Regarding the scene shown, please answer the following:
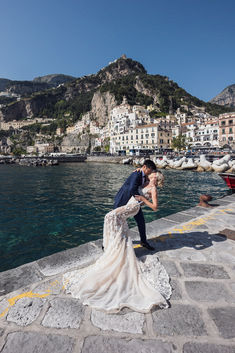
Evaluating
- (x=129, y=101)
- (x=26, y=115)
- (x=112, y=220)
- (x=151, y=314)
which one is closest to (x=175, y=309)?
(x=151, y=314)

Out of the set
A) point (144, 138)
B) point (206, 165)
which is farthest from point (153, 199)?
point (144, 138)

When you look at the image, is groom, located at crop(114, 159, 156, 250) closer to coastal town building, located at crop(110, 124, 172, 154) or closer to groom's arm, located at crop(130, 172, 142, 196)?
groom's arm, located at crop(130, 172, 142, 196)

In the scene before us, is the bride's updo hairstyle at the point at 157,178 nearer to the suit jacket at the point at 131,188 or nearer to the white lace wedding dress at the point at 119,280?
the suit jacket at the point at 131,188

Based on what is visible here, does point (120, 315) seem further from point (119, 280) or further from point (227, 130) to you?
point (227, 130)

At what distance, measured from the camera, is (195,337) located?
1.86 meters

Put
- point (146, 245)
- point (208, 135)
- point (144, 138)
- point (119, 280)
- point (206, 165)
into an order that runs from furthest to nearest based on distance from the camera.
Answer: point (144, 138) → point (208, 135) → point (206, 165) → point (146, 245) → point (119, 280)

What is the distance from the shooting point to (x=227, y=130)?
205 feet

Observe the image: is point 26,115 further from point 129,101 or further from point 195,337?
point 195,337

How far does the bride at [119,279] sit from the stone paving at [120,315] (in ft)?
0.34

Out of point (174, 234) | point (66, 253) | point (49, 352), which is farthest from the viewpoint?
point (174, 234)

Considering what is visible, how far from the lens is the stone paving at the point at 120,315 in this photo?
5.83ft

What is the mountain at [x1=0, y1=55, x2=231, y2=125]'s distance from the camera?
112312 mm

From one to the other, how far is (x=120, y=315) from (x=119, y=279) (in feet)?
1.48

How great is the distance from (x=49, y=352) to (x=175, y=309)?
145 centimetres
